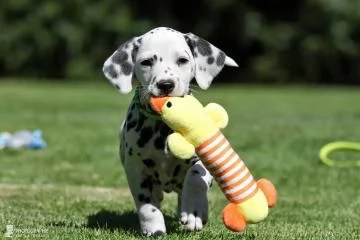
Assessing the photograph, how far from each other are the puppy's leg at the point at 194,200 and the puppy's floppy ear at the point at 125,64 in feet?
2.52

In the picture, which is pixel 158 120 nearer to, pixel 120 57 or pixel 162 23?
pixel 120 57

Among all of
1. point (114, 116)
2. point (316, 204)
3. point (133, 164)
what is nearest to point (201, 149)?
point (133, 164)

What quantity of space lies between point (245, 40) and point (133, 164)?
Answer: 34.7 m

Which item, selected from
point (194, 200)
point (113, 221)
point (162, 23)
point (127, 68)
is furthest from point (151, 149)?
point (162, 23)

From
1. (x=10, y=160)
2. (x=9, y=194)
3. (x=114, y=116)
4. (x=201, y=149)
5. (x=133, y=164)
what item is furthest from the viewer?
(x=114, y=116)

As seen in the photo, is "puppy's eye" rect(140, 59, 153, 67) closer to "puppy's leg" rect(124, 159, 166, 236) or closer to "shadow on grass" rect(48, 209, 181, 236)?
"puppy's leg" rect(124, 159, 166, 236)

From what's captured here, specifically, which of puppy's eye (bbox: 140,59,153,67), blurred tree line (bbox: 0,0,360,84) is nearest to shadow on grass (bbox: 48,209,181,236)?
puppy's eye (bbox: 140,59,153,67)

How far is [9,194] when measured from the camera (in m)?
7.54

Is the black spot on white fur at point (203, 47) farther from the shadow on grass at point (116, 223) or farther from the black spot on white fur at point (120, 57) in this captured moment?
the shadow on grass at point (116, 223)

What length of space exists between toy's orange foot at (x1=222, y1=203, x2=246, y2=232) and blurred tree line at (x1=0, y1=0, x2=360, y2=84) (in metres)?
33.2

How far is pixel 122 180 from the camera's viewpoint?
898 centimetres

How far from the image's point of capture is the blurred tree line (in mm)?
38312

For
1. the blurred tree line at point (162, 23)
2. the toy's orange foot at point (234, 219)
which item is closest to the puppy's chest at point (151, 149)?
the toy's orange foot at point (234, 219)

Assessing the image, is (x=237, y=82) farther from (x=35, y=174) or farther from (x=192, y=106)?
(x=192, y=106)
